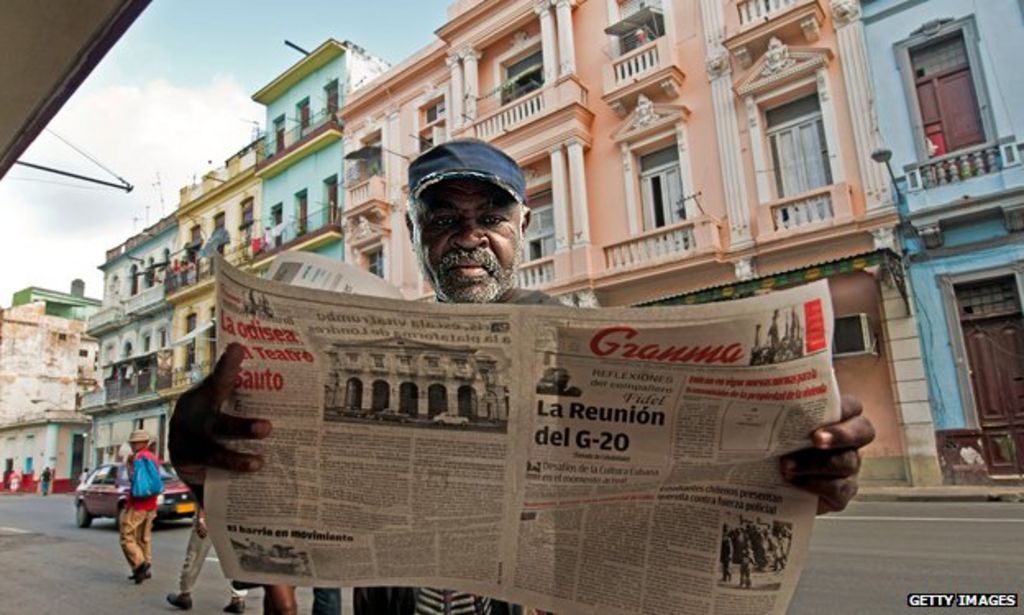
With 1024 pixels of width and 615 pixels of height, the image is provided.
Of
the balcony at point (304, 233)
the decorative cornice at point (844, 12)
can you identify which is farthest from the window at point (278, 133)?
the decorative cornice at point (844, 12)

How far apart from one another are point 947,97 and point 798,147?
1.96m

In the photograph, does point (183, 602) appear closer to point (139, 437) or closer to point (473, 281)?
point (139, 437)

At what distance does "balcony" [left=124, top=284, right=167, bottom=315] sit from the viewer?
77.5 ft

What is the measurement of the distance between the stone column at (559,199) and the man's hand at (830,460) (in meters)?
10.6

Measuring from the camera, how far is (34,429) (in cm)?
3119

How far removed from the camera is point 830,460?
3.43ft

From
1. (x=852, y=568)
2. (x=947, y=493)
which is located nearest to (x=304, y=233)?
(x=947, y=493)

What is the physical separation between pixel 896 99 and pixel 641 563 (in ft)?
32.7

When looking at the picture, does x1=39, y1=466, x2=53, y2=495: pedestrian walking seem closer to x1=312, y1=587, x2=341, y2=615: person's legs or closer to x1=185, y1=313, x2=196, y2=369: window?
x1=185, y1=313, x2=196, y2=369: window

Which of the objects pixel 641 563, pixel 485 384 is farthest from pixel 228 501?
pixel 641 563

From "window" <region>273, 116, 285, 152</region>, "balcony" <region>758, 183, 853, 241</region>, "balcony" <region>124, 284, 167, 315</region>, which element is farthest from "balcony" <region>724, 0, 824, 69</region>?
"balcony" <region>124, 284, 167, 315</region>

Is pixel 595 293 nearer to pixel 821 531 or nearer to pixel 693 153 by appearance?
pixel 693 153

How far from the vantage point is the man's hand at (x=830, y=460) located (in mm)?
1037

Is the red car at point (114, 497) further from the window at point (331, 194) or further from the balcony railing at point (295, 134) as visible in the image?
the balcony railing at point (295, 134)
